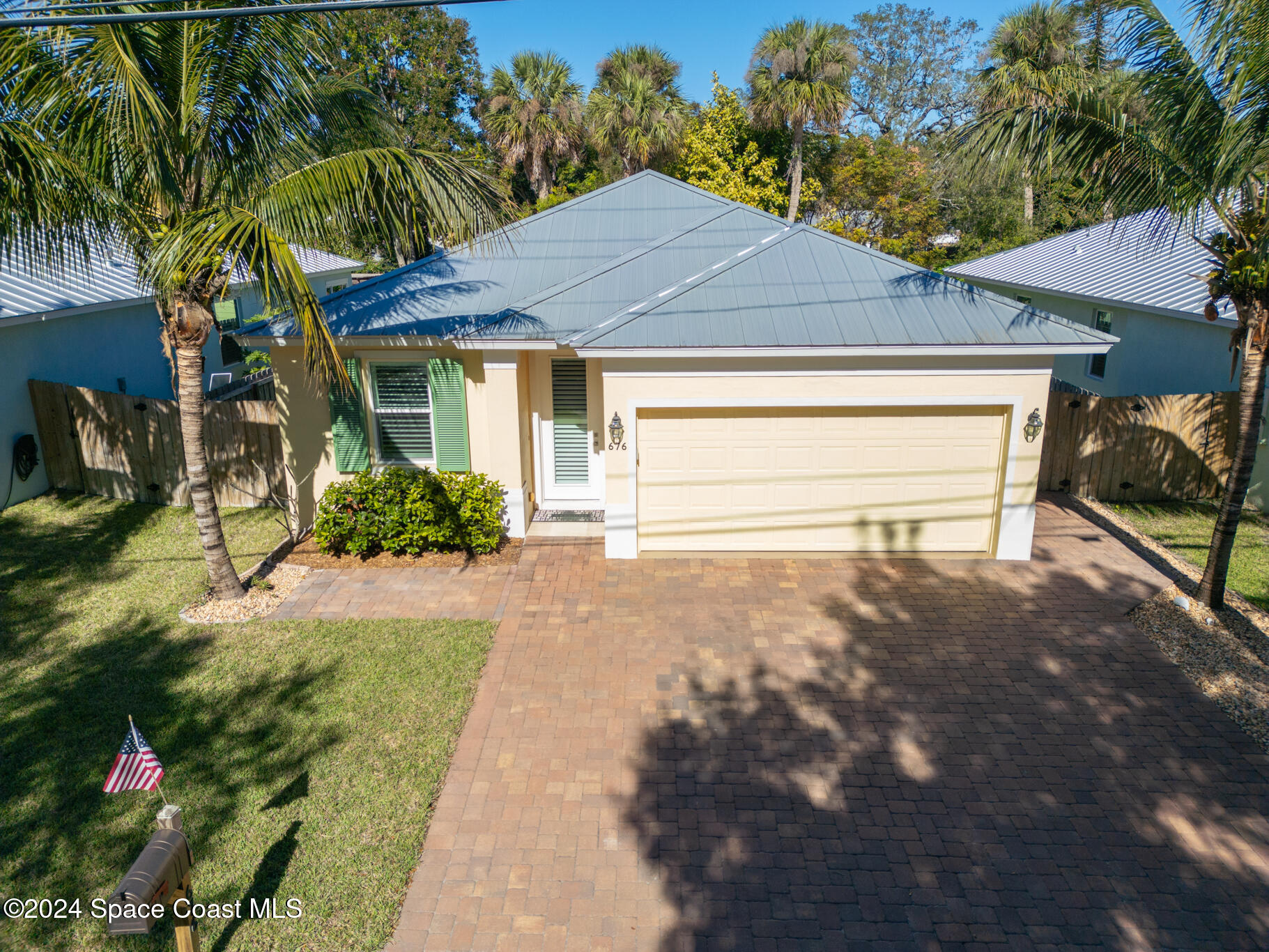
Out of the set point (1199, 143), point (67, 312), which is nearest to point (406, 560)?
point (67, 312)

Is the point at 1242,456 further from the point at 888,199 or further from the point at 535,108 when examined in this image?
the point at 535,108

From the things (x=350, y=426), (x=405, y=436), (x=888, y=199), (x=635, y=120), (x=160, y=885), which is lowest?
(x=160, y=885)

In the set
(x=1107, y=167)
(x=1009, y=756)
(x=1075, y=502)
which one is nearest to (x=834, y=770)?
(x=1009, y=756)

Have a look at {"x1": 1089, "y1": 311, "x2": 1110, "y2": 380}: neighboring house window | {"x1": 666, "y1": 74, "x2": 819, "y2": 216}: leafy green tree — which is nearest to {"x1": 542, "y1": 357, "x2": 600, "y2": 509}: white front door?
{"x1": 1089, "y1": 311, "x2": 1110, "y2": 380}: neighboring house window

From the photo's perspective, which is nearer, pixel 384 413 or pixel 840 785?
pixel 840 785

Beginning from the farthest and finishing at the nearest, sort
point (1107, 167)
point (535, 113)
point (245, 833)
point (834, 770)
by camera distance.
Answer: point (535, 113)
point (1107, 167)
point (834, 770)
point (245, 833)

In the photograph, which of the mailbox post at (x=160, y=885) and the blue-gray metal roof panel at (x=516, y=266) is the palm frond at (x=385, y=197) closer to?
the blue-gray metal roof panel at (x=516, y=266)

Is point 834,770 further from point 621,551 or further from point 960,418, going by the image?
point 960,418
